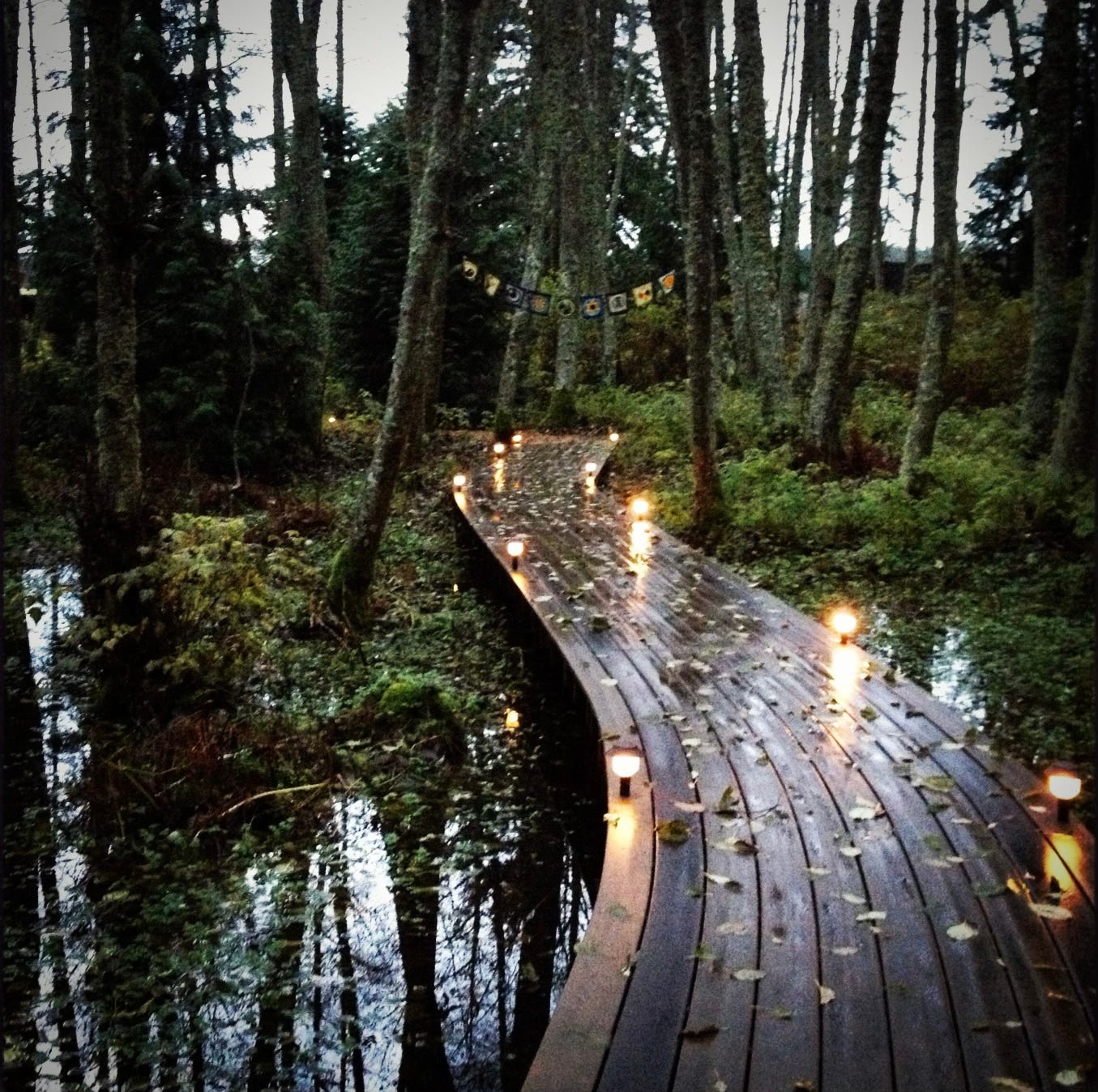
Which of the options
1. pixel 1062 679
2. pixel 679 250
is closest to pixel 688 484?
pixel 1062 679

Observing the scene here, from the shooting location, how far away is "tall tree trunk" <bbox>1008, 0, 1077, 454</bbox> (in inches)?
428

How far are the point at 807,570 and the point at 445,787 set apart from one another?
5.03m

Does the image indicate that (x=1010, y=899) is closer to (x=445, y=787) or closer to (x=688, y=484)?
(x=445, y=787)

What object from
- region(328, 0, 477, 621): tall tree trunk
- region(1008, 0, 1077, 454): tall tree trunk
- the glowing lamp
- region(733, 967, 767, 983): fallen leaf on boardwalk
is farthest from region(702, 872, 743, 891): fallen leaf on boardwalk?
region(1008, 0, 1077, 454): tall tree trunk

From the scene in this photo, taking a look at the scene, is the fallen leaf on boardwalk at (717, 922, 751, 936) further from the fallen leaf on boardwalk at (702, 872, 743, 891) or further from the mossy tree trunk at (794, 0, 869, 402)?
the mossy tree trunk at (794, 0, 869, 402)

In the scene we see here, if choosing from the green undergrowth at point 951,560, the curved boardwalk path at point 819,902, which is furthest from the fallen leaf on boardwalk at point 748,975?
the green undergrowth at point 951,560

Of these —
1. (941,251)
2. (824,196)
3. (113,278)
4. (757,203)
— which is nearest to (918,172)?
(824,196)

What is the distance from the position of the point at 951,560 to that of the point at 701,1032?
7643 millimetres

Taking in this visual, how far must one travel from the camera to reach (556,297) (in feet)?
59.4

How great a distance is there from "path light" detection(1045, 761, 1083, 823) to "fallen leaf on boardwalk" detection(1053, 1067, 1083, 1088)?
1.53 m

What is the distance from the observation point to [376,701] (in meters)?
7.04

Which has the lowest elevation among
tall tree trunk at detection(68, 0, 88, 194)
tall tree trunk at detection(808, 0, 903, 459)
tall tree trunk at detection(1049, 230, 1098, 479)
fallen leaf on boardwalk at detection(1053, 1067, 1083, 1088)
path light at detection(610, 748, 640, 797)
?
fallen leaf on boardwalk at detection(1053, 1067, 1083, 1088)

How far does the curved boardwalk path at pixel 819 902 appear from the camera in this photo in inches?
108

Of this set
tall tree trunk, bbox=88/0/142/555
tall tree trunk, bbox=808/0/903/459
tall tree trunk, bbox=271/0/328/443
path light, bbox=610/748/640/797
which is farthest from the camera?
tall tree trunk, bbox=271/0/328/443
